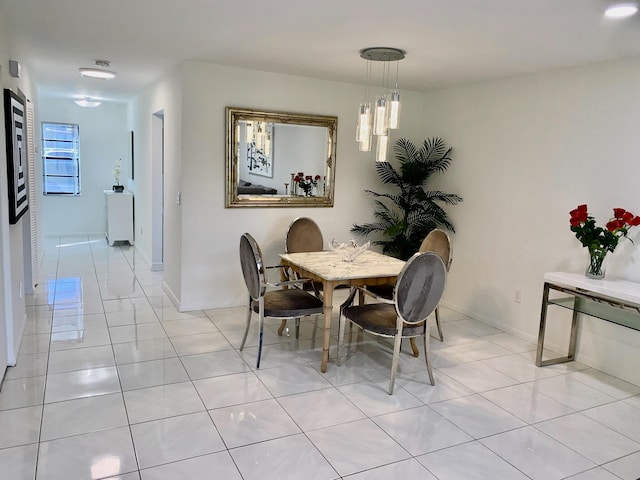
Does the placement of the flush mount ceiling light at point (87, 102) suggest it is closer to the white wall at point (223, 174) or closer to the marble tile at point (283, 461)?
the white wall at point (223, 174)

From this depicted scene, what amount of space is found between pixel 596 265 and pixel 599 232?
252 millimetres

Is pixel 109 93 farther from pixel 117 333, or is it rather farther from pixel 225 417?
pixel 225 417

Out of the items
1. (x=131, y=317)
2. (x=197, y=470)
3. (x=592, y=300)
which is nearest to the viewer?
(x=197, y=470)

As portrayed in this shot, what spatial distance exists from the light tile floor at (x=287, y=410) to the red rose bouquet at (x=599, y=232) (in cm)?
84

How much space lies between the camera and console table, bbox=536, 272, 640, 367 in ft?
10.3

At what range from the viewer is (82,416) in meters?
2.65

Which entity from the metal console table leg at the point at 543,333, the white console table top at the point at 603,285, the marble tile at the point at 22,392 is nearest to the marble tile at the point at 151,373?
the marble tile at the point at 22,392

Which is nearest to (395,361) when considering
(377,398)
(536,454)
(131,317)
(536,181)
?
(377,398)

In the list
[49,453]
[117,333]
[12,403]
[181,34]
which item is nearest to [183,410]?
[49,453]

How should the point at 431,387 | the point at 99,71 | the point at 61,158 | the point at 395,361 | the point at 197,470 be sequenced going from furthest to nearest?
1. the point at 61,158
2. the point at 99,71
3. the point at 431,387
4. the point at 395,361
5. the point at 197,470

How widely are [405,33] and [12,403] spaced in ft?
10.4

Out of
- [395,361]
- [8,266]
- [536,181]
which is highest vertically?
[536,181]

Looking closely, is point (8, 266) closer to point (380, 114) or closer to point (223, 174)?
point (223, 174)

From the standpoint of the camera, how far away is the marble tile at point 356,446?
2346mm
